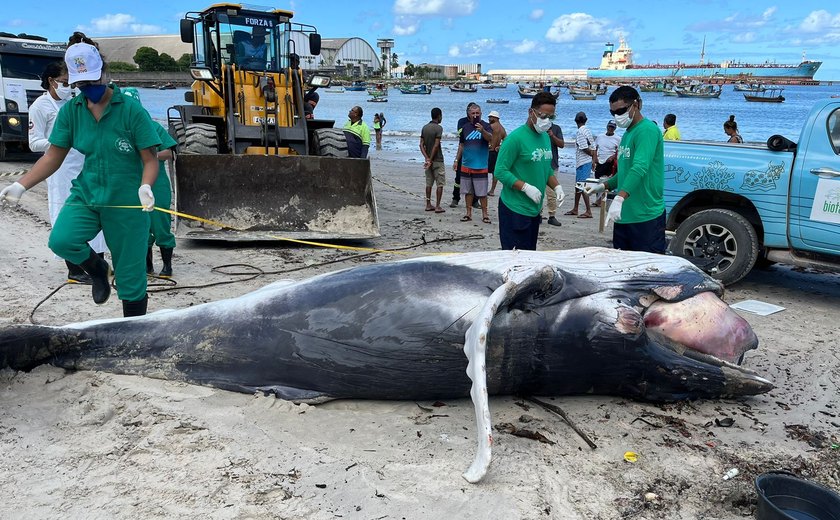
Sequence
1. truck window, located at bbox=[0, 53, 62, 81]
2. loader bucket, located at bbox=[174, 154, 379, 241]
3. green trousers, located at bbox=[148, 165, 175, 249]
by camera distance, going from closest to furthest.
→ green trousers, located at bbox=[148, 165, 175, 249], loader bucket, located at bbox=[174, 154, 379, 241], truck window, located at bbox=[0, 53, 62, 81]

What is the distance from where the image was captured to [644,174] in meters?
5.36

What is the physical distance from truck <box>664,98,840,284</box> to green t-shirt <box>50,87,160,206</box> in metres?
5.41

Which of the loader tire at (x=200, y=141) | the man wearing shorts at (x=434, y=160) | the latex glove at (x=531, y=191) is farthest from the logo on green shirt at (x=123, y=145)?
the man wearing shorts at (x=434, y=160)

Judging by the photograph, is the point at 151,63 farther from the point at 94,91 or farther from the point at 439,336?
the point at 439,336

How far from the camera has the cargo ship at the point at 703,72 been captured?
125812 millimetres

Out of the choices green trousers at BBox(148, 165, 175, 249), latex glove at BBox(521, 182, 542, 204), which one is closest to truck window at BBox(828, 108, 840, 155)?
latex glove at BBox(521, 182, 542, 204)

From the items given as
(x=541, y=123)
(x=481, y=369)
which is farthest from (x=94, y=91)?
(x=541, y=123)

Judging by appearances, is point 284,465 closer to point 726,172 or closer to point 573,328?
point 573,328

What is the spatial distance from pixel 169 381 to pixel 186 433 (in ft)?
1.90

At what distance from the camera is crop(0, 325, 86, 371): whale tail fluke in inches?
154

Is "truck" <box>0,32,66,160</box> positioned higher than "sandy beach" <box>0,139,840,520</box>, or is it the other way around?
"truck" <box>0,32,66,160</box>

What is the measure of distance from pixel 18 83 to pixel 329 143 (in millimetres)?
11115

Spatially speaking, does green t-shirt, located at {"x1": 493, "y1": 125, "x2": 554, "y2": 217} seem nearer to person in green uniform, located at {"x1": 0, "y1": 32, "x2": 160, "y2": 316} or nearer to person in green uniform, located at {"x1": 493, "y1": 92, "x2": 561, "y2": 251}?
person in green uniform, located at {"x1": 493, "y1": 92, "x2": 561, "y2": 251}

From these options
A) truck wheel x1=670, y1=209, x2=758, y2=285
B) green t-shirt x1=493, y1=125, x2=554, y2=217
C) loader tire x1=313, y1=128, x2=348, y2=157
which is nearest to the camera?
green t-shirt x1=493, y1=125, x2=554, y2=217
